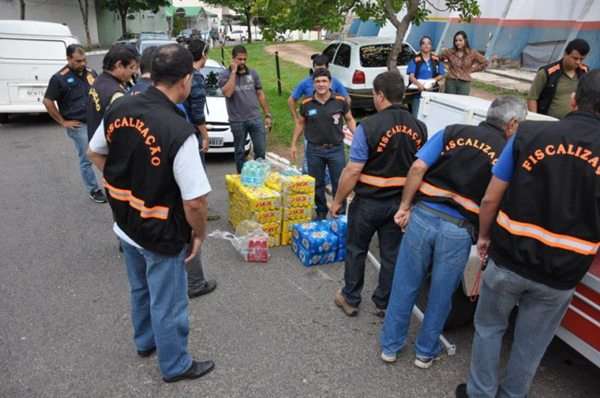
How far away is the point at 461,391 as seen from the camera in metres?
3.00

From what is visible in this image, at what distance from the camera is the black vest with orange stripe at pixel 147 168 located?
97.1 inches

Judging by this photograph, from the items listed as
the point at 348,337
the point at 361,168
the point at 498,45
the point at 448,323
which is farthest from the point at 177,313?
the point at 498,45

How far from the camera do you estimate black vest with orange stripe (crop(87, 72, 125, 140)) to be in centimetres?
430

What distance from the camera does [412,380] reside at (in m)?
3.19

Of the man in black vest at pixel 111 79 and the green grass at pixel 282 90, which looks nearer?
the man in black vest at pixel 111 79

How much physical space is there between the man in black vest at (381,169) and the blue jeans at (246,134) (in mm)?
2805

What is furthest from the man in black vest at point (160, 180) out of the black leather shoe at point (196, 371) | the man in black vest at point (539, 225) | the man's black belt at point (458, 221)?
the man in black vest at point (539, 225)

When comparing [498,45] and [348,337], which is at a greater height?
[498,45]

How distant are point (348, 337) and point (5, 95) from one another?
9748 mm

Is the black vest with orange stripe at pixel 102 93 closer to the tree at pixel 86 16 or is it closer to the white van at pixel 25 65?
the white van at pixel 25 65

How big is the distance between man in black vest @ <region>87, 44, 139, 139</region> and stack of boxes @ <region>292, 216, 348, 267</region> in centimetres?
211

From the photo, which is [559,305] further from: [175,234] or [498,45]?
[498,45]

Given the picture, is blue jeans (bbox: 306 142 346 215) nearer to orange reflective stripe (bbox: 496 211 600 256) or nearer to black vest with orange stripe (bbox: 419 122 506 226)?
black vest with orange stripe (bbox: 419 122 506 226)

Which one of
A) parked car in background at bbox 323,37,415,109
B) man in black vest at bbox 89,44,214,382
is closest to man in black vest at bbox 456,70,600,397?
man in black vest at bbox 89,44,214,382
